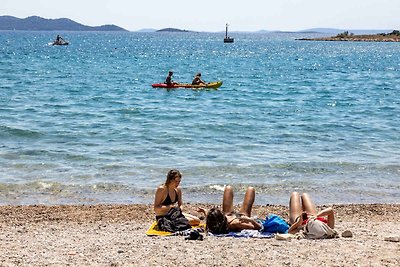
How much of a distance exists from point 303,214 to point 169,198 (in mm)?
2046

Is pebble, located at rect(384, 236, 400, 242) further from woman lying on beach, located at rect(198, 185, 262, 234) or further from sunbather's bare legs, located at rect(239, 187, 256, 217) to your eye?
sunbather's bare legs, located at rect(239, 187, 256, 217)

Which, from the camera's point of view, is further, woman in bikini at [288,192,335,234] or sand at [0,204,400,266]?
woman in bikini at [288,192,335,234]

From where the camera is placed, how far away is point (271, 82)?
44.8m

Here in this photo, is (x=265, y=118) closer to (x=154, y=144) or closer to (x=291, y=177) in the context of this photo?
(x=154, y=144)

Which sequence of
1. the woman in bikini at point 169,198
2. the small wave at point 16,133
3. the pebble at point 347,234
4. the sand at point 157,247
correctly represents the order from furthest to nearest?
the small wave at point 16,133, the woman in bikini at point 169,198, the pebble at point 347,234, the sand at point 157,247

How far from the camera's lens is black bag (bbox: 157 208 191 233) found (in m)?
9.50

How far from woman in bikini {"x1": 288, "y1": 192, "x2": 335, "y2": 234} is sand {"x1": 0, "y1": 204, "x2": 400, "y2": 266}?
1.32 ft

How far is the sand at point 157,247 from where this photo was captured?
305 inches

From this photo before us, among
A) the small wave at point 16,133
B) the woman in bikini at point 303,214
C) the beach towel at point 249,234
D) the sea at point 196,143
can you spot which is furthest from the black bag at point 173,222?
the small wave at point 16,133

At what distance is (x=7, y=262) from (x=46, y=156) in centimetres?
959

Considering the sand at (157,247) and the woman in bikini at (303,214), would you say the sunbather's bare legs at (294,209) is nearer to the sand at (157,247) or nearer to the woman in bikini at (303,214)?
the woman in bikini at (303,214)

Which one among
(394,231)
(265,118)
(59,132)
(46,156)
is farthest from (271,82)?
(394,231)

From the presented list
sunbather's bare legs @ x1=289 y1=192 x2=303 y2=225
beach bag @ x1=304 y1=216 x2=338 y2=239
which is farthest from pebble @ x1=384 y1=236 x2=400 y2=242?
sunbather's bare legs @ x1=289 y1=192 x2=303 y2=225

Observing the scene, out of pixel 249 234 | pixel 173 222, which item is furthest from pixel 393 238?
pixel 173 222
